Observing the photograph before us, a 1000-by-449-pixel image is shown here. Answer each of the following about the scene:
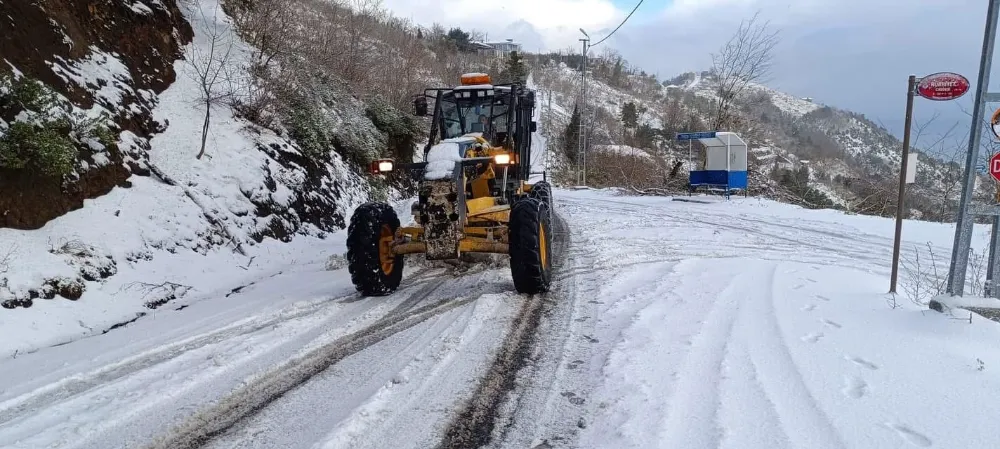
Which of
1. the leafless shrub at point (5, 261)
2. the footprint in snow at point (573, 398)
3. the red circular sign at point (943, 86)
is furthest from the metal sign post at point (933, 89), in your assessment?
the leafless shrub at point (5, 261)

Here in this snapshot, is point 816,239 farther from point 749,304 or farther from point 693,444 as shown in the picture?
point 693,444

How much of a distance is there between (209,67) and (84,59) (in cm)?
192

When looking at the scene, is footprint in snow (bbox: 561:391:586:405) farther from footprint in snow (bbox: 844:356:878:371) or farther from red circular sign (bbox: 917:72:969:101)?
red circular sign (bbox: 917:72:969:101)

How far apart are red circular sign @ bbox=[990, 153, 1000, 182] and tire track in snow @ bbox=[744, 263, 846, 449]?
172 cm

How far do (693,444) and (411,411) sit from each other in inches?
55.7

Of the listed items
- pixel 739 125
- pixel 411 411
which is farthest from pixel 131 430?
pixel 739 125

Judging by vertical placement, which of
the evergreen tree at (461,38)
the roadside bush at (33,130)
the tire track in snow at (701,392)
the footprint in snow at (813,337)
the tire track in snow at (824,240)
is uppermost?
the evergreen tree at (461,38)

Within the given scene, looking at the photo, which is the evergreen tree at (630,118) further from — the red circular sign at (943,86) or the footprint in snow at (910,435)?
the footprint in snow at (910,435)

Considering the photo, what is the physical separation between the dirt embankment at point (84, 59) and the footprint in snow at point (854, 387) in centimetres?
695

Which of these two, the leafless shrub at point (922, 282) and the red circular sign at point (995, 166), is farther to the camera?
the leafless shrub at point (922, 282)

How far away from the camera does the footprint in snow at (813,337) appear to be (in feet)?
12.3

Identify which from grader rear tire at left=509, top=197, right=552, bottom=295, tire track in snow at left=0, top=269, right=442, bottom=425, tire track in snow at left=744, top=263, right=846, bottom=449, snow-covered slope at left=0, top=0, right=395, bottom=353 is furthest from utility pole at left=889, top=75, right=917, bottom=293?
snow-covered slope at left=0, top=0, right=395, bottom=353

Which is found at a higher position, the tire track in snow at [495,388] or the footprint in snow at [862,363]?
the footprint in snow at [862,363]

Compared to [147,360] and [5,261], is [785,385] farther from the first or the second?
[5,261]
